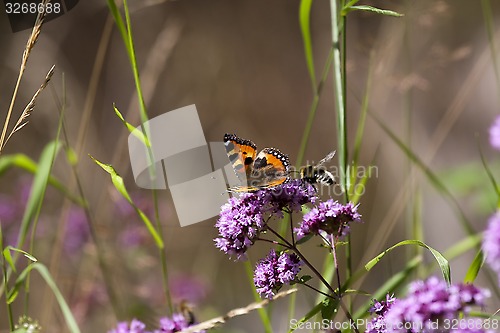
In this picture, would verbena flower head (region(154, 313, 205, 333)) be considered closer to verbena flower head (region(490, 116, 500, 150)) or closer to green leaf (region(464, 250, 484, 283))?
green leaf (region(464, 250, 484, 283))

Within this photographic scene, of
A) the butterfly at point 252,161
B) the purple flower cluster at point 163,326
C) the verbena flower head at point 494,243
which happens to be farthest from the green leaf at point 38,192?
the verbena flower head at point 494,243

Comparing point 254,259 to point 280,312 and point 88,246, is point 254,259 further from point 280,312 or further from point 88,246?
point 88,246

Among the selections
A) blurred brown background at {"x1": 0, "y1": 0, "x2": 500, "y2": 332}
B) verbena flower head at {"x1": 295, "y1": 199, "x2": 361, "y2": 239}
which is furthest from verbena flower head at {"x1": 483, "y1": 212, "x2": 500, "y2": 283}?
blurred brown background at {"x1": 0, "y1": 0, "x2": 500, "y2": 332}

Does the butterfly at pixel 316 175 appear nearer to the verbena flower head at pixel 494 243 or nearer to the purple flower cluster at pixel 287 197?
the purple flower cluster at pixel 287 197

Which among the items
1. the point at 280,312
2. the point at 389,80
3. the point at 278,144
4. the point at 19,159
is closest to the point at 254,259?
the point at 280,312

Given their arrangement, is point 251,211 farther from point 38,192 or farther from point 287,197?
point 38,192

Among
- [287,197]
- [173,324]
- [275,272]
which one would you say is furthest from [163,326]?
[287,197]
